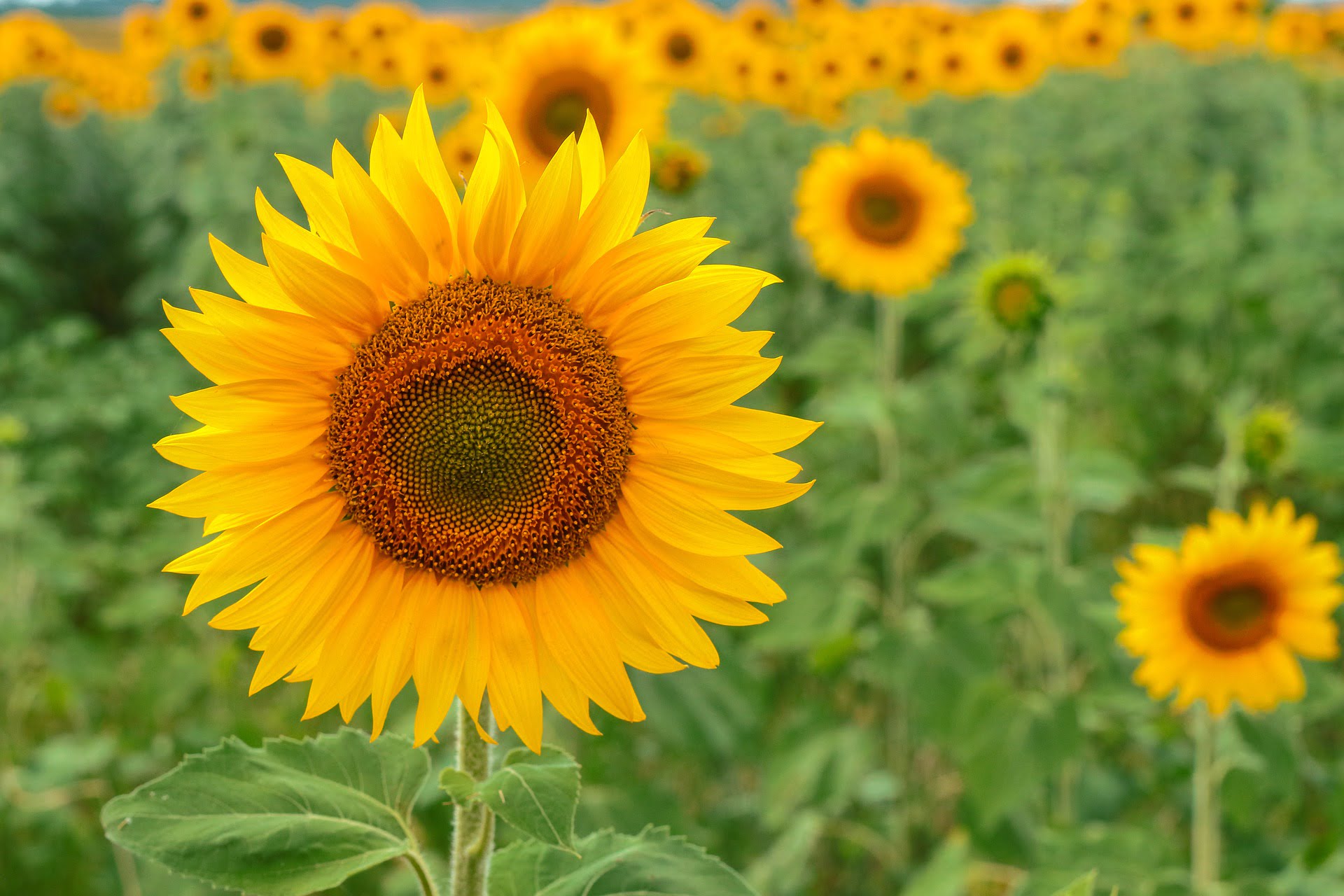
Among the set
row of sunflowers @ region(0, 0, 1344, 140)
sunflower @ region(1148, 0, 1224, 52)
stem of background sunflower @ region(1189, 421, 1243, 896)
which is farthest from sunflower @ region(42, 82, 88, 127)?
stem of background sunflower @ region(1189, 421, 1243, 896)

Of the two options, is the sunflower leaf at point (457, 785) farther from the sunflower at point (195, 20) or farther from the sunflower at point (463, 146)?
the sunflower at point (195, 20)

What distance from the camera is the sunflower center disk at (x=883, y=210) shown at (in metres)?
3.40

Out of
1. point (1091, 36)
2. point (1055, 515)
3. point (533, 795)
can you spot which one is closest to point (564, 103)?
point (1055, 515)

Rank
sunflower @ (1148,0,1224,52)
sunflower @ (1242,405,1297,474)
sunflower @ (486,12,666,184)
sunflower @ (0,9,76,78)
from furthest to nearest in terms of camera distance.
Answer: sunflower @ (0,9,76,78), sunflower @ (1148,0,1224,52), sunflower @ (486,12,666,184), sunflower @ (1242,405,1297,474)

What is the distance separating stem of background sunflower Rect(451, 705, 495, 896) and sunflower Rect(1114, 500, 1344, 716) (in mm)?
1607

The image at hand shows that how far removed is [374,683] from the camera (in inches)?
45.6

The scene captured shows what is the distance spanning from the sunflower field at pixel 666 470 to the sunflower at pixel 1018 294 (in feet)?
0.04

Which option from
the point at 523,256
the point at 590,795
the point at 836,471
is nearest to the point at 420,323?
the point at 523,256

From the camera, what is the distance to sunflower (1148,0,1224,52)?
798 centimetres

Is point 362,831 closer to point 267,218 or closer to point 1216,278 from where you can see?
point 267,218

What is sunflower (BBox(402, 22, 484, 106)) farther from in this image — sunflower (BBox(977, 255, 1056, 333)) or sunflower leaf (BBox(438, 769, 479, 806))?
sunflower leaf (BBox(438, 769, 479, 806))

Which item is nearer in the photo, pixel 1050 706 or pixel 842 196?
pixel 1050 706

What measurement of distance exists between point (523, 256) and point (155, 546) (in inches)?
104

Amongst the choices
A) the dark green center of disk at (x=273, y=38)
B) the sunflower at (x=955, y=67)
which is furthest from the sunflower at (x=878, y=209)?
the dark green center of disk at (x=273, y=38)
